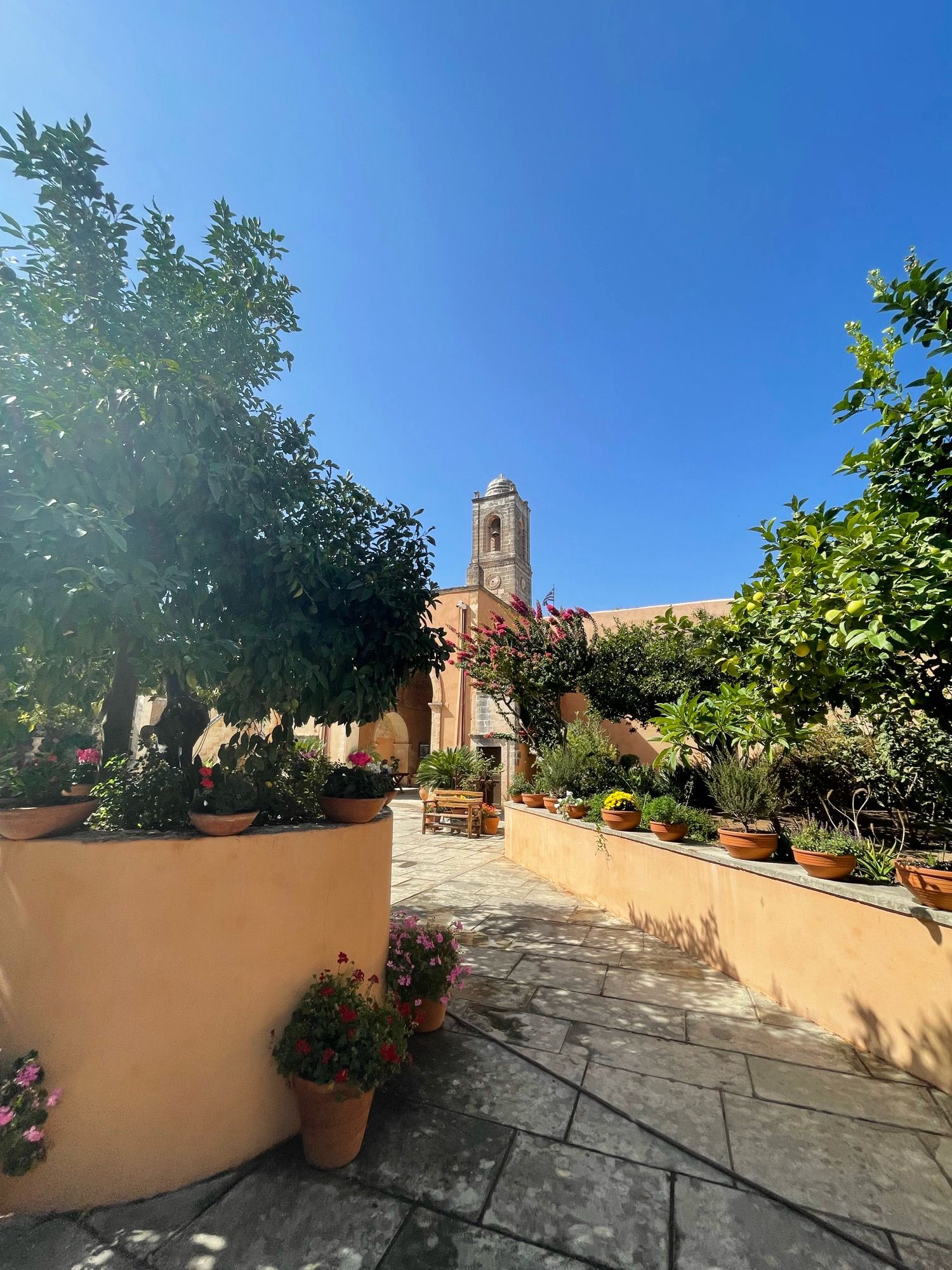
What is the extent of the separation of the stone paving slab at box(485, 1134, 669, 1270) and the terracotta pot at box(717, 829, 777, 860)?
96.1 inches

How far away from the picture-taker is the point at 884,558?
214 centimetres

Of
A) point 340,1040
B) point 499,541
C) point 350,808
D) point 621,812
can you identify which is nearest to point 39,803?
point 350,808

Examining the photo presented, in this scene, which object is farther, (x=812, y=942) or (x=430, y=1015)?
(x=812, y=942)

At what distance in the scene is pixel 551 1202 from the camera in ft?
6.41

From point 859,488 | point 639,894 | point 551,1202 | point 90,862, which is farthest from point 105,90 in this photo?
point 639,894

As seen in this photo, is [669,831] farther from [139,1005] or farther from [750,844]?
[139,1005]

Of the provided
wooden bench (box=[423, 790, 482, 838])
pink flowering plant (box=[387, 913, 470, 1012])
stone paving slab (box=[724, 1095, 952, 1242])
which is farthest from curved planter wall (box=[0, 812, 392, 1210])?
wooden bench (box=[423, 790, 482, 838])

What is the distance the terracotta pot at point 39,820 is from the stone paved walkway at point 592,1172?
4.34ft

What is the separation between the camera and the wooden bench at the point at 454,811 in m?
11.1

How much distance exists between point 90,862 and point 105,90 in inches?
165

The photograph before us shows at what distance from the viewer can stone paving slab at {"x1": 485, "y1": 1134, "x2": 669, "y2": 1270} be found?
1.77 m

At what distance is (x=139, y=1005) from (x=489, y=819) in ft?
32.7

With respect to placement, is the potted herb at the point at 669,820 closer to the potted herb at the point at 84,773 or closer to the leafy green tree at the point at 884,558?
the leafy green tree at the point at 884,558

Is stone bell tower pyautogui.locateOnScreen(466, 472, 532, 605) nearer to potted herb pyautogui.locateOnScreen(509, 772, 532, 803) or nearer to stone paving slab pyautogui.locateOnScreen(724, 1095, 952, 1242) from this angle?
potted herb pyautogui.locateOnScreen(509, 772, 532, 803)
